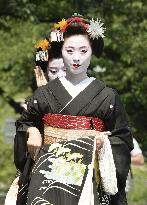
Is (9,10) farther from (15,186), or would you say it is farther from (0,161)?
(15,186)

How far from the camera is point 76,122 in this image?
5129 mm

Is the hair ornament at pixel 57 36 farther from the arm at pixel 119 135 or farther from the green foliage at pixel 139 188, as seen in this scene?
the green foliage at pixel 139 188

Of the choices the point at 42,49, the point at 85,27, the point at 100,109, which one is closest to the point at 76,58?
the point at 85,27

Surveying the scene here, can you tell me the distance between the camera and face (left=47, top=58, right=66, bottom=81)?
20.9 ft

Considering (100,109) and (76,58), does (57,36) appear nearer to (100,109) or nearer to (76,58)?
(76,58)

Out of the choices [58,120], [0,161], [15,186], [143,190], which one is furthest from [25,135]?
[0,161]

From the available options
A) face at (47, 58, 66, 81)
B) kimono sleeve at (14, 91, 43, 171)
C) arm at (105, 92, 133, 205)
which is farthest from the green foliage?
arm at (105, 92, 133, 205)

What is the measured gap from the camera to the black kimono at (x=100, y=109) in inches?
203

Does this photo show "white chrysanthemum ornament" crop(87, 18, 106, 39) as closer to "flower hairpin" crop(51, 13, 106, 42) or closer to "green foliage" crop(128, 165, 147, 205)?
"flower hairpin" crop(51, 13, 106, 42)

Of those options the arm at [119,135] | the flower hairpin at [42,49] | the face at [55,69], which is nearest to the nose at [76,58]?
the arm at [119,135]

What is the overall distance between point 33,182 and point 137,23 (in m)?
8.09

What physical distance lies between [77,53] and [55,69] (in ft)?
3.72

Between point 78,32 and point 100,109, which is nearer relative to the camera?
point 100,109

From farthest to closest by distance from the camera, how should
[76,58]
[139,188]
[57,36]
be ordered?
[139,188], [57,36], [76,58]
